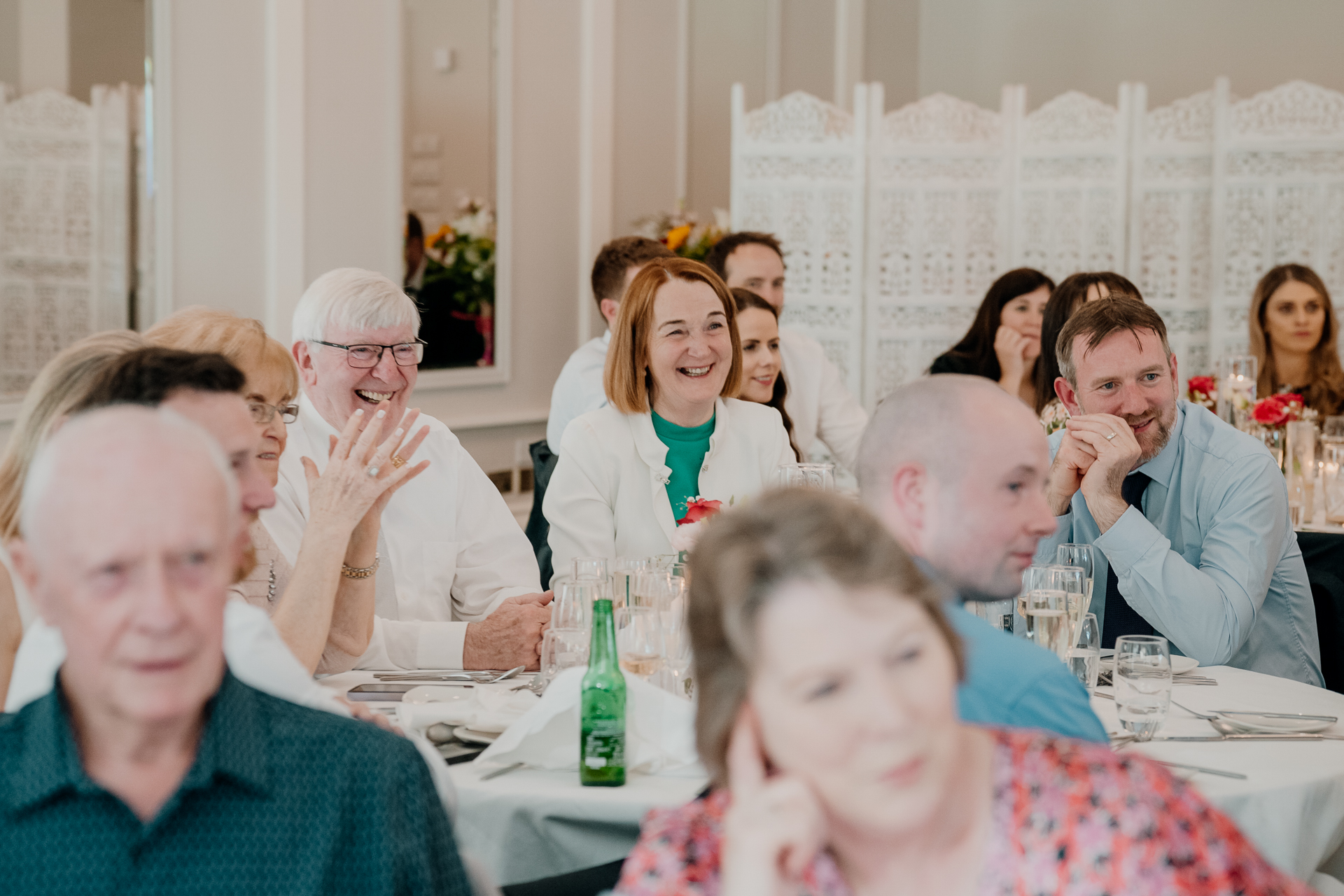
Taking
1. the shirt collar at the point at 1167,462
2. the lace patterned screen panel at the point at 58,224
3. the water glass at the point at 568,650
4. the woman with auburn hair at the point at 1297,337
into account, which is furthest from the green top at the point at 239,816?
the woman with auburn hair at the point at 1297,337

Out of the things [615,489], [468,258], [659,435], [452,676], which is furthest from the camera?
[468,258]

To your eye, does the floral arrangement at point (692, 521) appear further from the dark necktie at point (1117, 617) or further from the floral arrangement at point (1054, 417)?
the floral arrangement at point (1054, 417)

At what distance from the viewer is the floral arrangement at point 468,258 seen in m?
5.79

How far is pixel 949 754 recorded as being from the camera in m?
1.17

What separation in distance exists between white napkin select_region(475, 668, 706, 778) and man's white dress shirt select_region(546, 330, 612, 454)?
2.95 meters

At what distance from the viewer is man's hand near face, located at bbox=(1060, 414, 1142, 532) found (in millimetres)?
2916

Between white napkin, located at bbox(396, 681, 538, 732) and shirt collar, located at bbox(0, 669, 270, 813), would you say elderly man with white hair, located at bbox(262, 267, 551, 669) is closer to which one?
white napkin, located at bbox(396, 681, 538, 732)

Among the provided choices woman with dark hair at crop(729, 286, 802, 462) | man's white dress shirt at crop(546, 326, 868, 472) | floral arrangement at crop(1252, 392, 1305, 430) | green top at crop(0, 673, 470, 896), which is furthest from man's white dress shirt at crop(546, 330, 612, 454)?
green top at crop(0, 673, 470, 896)

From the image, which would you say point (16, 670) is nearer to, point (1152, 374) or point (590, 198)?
point (1152, 374)

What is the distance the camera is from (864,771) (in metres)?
1.13

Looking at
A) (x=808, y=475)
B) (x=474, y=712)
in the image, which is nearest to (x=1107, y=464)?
(x=808, y=475)

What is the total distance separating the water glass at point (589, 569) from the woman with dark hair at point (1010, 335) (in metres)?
3.25

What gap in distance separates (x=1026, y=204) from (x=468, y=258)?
2631 mm

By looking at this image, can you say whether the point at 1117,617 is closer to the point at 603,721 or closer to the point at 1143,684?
the point at 1143,684
